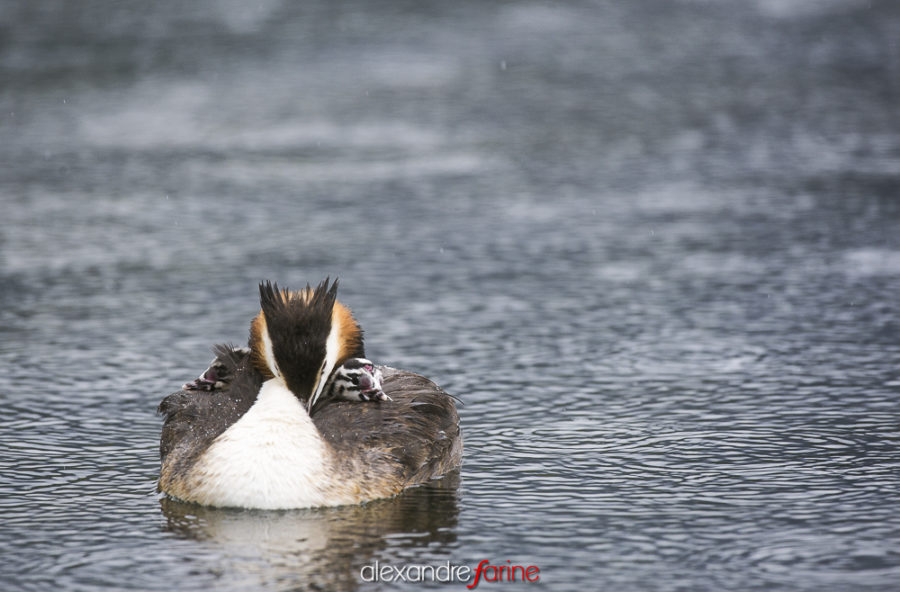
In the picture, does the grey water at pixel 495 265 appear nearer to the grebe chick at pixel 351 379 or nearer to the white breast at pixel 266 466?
the white breast at pixel 266 466

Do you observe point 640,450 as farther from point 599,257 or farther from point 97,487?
point 599,257

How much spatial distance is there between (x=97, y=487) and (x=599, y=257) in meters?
7.01

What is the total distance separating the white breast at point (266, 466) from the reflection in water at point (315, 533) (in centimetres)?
→ 8

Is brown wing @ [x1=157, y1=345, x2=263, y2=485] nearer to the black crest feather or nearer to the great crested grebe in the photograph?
the great crested grebe

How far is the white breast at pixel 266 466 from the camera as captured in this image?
8609mm

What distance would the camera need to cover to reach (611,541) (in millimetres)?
8062

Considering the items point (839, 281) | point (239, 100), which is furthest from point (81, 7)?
point (839, 281)

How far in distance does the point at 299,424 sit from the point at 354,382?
66cm

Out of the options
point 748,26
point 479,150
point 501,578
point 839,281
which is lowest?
point 501,578

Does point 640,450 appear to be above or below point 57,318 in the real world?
below

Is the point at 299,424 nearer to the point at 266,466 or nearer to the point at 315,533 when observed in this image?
the point at 266,466

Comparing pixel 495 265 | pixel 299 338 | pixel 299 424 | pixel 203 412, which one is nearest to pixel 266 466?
pixel 299 424

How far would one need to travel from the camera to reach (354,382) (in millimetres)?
9414

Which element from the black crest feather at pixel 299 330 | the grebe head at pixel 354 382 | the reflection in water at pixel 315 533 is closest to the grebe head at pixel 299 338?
the black crest feather at pixel 299 330
